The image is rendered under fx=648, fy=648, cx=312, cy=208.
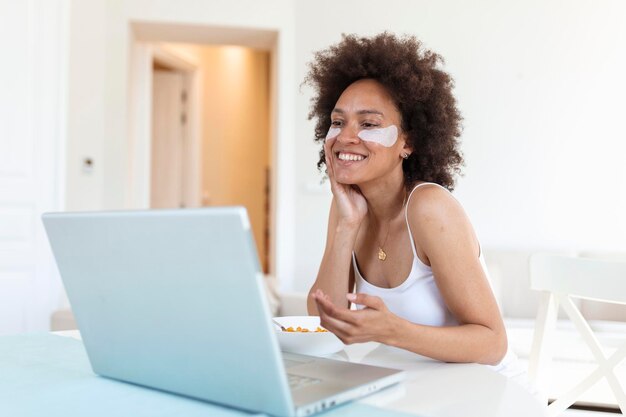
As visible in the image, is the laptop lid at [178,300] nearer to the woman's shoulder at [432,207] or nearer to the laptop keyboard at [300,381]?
the laptop keyboard at [300,381]

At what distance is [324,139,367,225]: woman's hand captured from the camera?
1606mm

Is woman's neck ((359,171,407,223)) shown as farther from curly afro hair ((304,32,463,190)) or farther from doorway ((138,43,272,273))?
doorway ((138,43,272,273))

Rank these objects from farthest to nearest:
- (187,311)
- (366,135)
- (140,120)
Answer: (140,120), (366,135), (187,311)

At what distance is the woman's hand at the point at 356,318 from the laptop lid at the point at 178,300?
0.72ft

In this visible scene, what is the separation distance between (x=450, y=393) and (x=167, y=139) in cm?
575

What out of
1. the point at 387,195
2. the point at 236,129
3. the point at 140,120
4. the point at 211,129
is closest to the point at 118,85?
the point at 140,120

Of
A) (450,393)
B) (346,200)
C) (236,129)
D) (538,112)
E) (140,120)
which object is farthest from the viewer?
(236,129)

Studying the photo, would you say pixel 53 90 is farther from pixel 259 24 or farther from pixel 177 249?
pixel 177 249

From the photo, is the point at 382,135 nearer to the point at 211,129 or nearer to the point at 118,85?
the point at 118,85

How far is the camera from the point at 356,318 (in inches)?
37.2

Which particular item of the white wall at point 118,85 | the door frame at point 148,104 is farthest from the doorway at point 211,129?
the white wall at point 118,85

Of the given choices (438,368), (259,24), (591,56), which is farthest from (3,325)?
(591,56)

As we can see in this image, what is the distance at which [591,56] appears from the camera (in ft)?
14.2

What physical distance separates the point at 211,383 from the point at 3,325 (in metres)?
3.25
